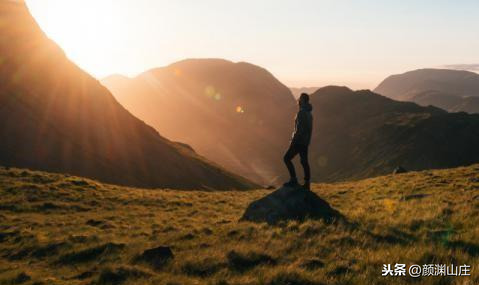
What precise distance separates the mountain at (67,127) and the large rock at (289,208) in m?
56.5

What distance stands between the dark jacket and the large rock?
2.10 metres

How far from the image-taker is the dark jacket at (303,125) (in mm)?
15474

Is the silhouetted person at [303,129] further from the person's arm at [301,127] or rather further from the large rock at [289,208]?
the large rock at [289,208]

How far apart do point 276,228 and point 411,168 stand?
5426 inches

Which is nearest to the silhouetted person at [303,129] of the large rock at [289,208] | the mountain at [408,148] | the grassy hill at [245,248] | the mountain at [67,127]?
the large rock at [289,208]

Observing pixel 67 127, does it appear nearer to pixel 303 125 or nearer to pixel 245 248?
pixel 303 125

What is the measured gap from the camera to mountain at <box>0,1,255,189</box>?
65875 mm

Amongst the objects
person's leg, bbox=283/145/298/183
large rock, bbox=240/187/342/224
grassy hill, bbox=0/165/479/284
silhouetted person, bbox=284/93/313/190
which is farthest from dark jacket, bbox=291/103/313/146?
grassy hill, bbox=0/165/479/284

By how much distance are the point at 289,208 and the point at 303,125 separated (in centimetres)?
358

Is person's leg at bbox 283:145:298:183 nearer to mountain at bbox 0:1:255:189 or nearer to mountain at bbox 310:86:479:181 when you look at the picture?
mountain at bbox 0:1:255:189

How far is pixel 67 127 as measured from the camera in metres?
75.2

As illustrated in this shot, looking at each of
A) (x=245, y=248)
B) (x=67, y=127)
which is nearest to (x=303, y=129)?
(x=245, y=248)

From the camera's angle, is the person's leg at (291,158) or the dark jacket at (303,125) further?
the person's leg at (291,158)

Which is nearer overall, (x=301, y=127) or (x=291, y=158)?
(x=301, y=127)
